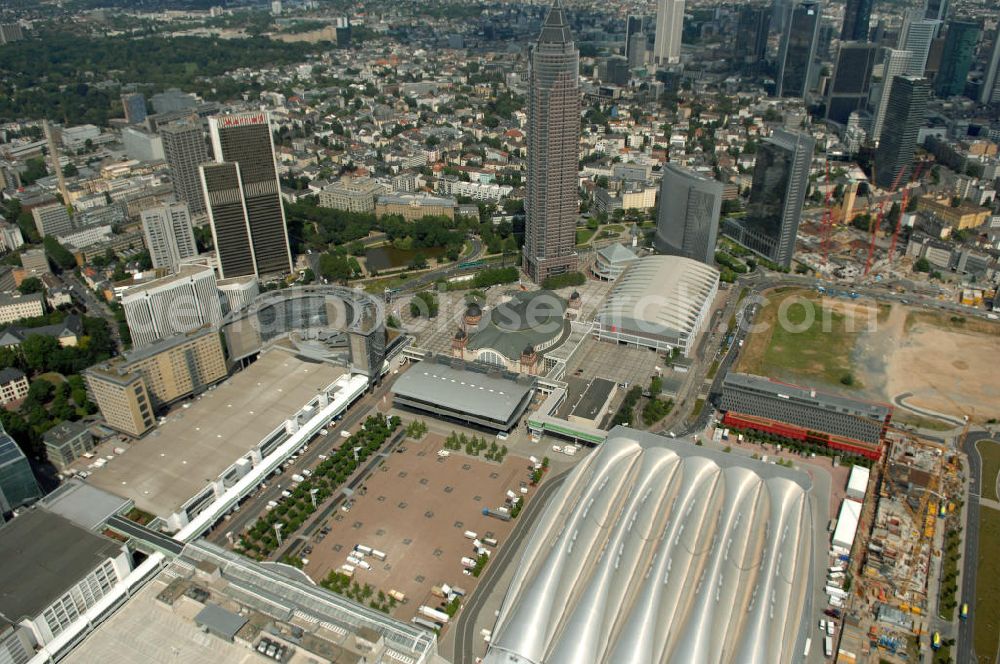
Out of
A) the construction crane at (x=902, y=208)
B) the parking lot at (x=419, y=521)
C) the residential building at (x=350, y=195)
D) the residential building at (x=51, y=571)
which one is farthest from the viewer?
the residential building at (x=350, y=195)

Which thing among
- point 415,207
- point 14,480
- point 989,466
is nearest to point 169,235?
point 415,207

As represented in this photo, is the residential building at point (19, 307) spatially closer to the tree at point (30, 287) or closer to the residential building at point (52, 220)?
the tree at point (30, 287)

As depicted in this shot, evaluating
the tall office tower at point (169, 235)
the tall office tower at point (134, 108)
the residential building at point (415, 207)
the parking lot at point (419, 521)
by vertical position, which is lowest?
the parking lot at point (419, 521)

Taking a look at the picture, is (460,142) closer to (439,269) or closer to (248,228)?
(439,269)

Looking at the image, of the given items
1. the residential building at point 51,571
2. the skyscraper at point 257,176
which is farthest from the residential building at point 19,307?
the residential building at point 51,571

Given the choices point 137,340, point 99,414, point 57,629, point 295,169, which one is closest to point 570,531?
point 57,629

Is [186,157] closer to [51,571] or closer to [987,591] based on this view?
[51,571]

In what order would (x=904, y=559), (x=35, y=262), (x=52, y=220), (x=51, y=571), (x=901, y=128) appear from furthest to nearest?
1. (x=901, y=128)
2. (x=52, y=220)
3. (x=35, y=262)
4. (x=904, y=559)
5. (x=51, y=571)
